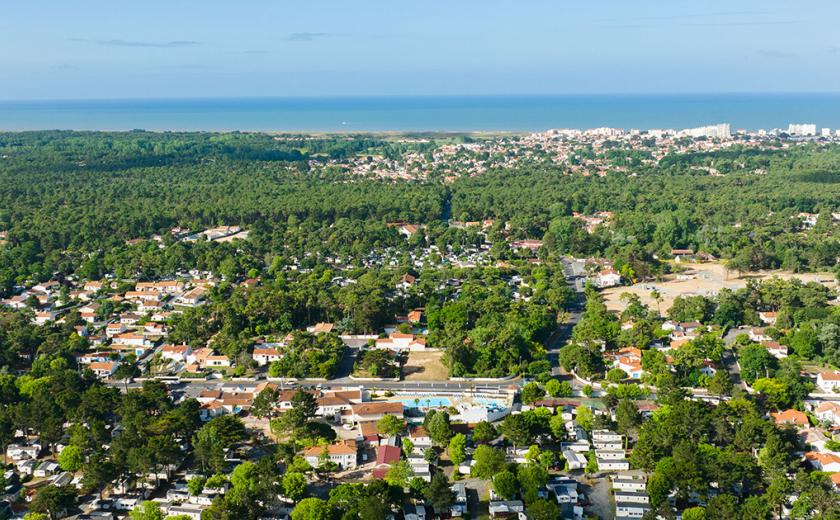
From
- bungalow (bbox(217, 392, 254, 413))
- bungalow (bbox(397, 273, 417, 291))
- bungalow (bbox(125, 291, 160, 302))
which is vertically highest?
bungalow (bbox(397, 273, 417, 291))

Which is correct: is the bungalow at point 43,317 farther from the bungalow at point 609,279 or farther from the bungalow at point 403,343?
the bungalow at point 609,279

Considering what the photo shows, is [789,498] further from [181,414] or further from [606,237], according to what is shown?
[606,237]

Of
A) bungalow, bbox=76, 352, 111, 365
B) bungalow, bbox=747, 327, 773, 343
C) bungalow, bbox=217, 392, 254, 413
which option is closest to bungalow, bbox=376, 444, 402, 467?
bungalow, bbox=217, 392, 254, 413

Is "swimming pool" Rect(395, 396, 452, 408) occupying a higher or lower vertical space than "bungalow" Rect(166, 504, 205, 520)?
higher

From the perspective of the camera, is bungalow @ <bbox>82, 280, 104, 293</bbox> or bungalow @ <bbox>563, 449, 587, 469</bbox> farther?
bungalow @ <bbox>82, 280, 104, 293</bbox>

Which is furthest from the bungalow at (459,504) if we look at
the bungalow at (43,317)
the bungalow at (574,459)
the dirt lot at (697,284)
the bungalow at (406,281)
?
the bungalow at (43,317)

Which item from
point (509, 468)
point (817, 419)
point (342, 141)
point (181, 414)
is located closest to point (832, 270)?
point (817, 419)

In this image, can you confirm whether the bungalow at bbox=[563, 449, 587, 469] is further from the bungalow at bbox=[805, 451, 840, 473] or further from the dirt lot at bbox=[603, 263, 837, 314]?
the dirt lot at bbox=[603, 263, 837, 314]
